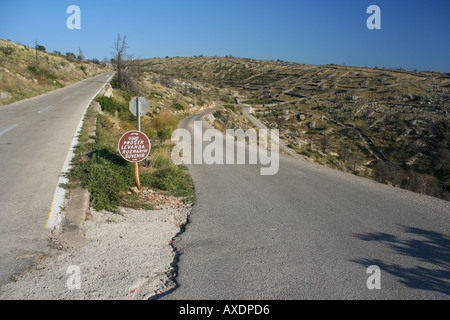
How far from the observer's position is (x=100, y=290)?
3.55 meters

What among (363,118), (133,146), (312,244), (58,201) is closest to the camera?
(312,244)

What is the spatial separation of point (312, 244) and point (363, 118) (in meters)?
38.7

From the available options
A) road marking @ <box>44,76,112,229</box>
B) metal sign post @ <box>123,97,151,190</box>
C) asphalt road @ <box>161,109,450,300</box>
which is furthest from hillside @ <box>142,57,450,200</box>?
road marking @ <box>44,76,112,229</box>

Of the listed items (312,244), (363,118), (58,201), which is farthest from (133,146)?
(363,118)

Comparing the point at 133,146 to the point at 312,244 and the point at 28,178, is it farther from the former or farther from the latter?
the point at 312,244

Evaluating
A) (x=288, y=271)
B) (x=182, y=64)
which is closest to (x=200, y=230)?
(x=288, y=271)

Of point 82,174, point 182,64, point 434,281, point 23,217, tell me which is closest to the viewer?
point 434,281

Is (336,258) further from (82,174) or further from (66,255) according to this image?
(82,174)

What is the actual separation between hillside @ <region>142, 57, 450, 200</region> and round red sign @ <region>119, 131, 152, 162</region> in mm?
9414

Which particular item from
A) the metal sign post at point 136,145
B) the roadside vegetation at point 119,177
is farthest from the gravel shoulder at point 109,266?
the metal sign post at point 136,145

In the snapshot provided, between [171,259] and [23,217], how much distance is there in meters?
2.83

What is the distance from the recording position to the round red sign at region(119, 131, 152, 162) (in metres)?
7.45

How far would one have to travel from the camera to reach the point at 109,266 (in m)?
4.08

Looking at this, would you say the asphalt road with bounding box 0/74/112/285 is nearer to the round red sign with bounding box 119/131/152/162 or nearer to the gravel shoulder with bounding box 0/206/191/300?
the gravel shoulder with bounding box 0/206/191/300
